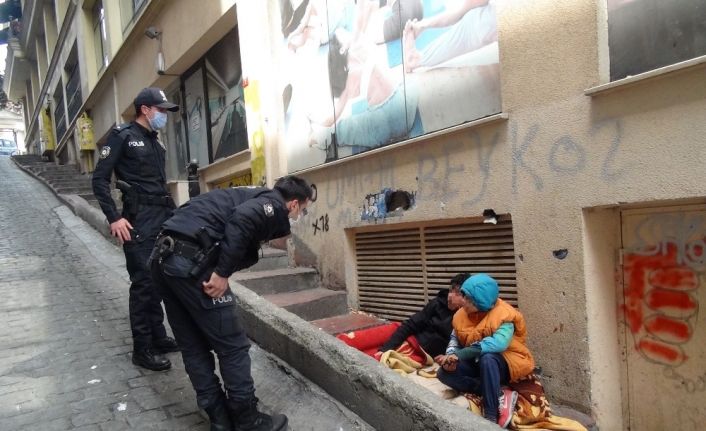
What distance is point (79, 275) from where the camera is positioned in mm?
6246

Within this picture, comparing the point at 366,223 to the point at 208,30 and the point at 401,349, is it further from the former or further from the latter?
the point at 208,30

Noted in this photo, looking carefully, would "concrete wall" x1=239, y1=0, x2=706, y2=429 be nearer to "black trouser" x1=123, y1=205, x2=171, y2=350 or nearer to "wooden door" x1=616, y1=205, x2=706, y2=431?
"wooden door" x1=616, y1=205, x2=706, y2=431

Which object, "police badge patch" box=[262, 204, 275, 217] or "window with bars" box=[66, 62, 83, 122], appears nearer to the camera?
"police badge patch" box=[262, 204, 275, 217]

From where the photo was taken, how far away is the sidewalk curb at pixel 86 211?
328 inches

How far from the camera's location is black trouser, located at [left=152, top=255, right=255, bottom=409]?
99.5 inches

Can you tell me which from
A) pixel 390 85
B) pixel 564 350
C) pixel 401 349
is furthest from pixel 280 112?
pixel 564 350

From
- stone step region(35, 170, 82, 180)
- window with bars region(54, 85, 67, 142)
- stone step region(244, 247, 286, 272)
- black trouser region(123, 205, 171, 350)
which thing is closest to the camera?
black trouser region(123, 205, 171, 350)

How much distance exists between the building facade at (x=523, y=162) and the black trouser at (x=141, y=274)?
7.21 ft

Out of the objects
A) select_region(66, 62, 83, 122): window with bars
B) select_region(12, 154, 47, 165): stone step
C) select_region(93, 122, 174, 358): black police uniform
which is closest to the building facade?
select_region(93, 122, 174, 358): black police uniform

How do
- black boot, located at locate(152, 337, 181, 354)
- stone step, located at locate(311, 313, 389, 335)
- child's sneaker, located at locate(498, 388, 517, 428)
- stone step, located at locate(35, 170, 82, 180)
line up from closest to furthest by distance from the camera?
1. child's sneaker, located at locate(498, 388, 517, 428)
2. black boot, located at locate(152, 337, 181, 354)
3. stone step, located at locate(311, 313, 389, 335)
4. stone step, located at locate(35, 170, 82, 180)

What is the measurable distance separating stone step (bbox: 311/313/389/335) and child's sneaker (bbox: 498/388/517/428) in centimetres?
168

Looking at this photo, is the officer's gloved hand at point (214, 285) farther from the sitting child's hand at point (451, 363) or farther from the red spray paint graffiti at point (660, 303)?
the red spray paint graffiti at point (660, 303)

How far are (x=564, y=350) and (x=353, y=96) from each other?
3.30 metres

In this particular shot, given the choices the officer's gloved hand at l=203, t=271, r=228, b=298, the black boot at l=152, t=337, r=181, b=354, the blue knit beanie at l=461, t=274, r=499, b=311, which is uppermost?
the officer's gloved hand at l=203, t=271, r=228, b=298
